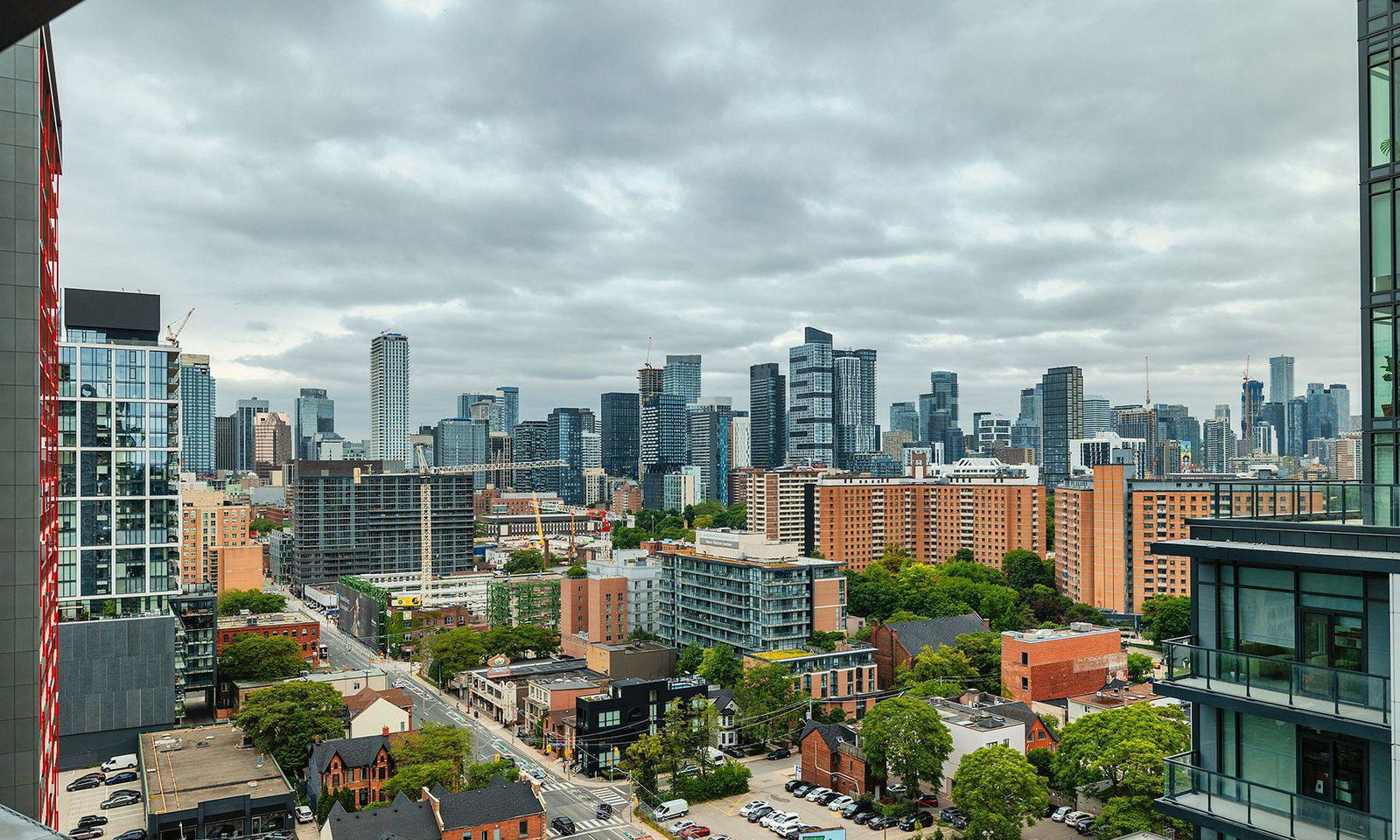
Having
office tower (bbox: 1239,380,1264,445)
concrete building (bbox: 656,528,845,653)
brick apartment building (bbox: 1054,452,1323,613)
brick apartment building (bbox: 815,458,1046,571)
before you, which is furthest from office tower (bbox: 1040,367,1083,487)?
concrete building (bbox: 656,528,845,653)

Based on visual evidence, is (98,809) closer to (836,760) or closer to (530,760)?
(530,760)

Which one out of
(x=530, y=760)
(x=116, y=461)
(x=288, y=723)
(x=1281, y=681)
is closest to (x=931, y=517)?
(x=530, y=760)

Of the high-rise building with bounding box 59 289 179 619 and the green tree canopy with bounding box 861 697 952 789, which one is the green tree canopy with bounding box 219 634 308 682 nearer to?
the high-rise building with bounding box 59 289 179 619

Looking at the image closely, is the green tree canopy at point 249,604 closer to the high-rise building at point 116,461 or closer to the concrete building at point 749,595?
the high-rise building at point 116,461

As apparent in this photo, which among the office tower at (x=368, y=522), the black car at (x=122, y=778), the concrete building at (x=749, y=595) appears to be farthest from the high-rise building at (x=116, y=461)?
the office tower at (x=368, y=522)

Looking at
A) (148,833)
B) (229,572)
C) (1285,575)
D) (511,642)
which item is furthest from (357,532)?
(1285,575)

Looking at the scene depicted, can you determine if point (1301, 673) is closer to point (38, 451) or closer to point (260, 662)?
point (38, 451)

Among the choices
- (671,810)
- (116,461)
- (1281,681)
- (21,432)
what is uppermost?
(21,432)
